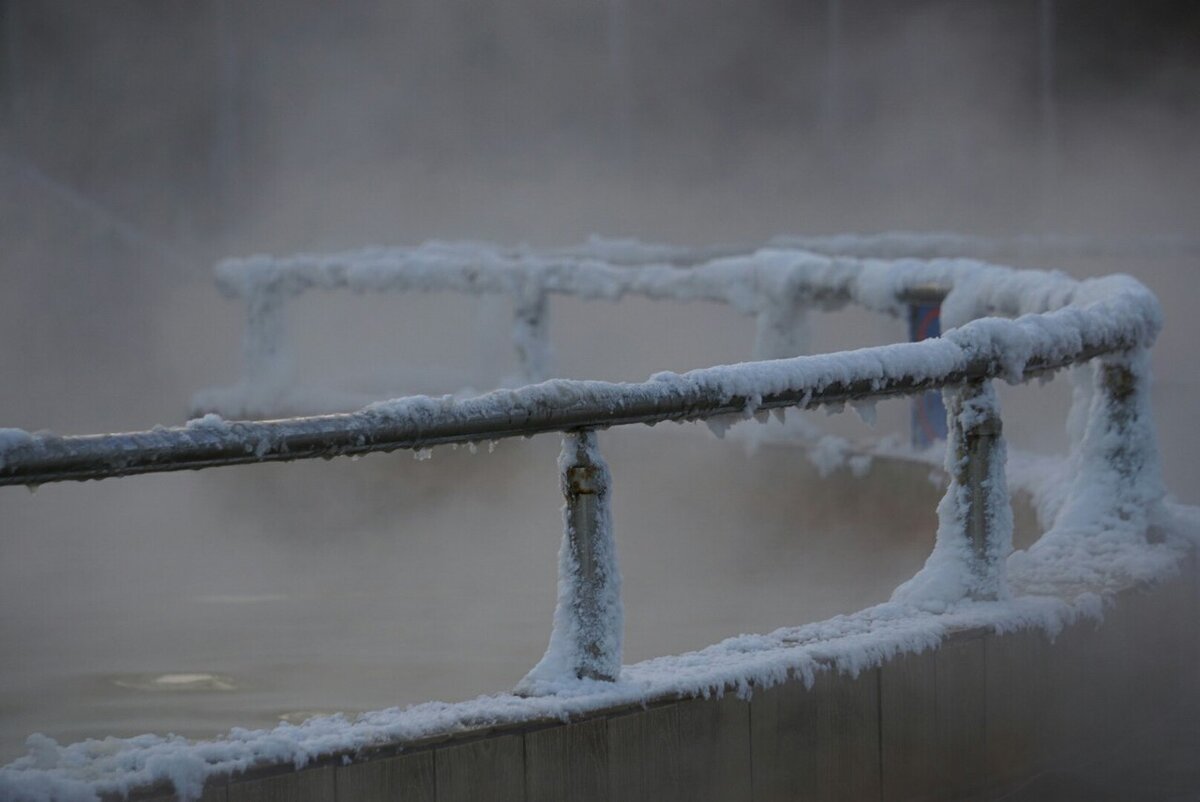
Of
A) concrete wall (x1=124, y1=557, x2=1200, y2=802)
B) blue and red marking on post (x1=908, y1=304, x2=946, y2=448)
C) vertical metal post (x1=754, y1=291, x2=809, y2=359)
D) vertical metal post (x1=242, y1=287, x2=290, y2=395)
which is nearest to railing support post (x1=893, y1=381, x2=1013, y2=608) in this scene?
concrete wall (x1=124, y1=557, x2=1200, y2=802)

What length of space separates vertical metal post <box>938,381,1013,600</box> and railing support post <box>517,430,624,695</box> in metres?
0.84

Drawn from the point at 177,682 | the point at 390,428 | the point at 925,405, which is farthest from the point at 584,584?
the point at 925,405

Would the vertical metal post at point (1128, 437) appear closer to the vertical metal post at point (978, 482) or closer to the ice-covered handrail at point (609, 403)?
the ice-covered handrail at point (609, 403)

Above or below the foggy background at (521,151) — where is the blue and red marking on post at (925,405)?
below

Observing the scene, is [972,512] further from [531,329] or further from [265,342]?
[265,342]

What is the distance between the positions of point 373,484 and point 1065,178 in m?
9.91

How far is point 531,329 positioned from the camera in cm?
673

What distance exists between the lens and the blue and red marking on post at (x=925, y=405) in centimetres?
521

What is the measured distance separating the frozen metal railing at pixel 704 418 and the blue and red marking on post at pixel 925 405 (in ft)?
4.55

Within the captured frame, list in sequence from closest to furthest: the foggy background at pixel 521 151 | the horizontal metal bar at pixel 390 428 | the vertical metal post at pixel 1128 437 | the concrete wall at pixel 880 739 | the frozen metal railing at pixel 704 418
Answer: the horizontal metal bar at pixel 390 428, the frozen metal railing at pixel 704 418, the concrete wall at pixel 880 739, the vertical metal post at pixel 1128 437, the foggy background at pixel 521 151

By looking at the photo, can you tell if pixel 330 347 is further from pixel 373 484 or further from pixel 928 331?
pixel 928 331

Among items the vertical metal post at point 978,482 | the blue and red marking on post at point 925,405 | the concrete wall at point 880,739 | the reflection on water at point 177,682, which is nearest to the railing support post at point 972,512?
the vertical metal post at point 978,482

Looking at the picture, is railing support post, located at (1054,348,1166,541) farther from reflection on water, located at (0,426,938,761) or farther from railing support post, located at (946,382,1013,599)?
reflection on water, located at (0,426,938,761)

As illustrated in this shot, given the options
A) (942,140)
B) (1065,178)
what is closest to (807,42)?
(942,140)
